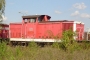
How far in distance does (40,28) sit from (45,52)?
724 centimetres

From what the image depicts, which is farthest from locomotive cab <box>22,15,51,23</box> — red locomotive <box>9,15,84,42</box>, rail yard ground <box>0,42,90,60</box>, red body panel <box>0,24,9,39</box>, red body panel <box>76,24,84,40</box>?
red body panel <box>0,24,9,39</box>

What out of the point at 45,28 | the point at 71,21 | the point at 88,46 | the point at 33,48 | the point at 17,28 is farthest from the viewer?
the point at 17,28

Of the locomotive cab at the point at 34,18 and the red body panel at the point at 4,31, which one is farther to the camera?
the red body panel at the point at 4,31

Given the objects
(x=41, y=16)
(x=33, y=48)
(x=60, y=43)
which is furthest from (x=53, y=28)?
(x=33, y=48)

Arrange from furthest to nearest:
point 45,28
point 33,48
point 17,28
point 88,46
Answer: point 17,28 → point 45,28 → point 88,46 → point 33,48

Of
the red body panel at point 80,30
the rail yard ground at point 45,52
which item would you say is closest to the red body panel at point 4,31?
the red body panel at point 80,30

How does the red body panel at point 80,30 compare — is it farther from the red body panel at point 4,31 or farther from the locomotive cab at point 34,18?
the red body panel at point 4,31

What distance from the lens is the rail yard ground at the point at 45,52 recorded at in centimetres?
905

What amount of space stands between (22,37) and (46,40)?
301 centimetres

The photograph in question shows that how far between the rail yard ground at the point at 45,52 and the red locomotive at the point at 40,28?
3.74 meters

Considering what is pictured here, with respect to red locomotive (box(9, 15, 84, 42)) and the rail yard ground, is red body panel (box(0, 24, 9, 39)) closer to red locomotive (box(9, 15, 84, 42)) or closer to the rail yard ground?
red locomotive (box(9, 15, 84, 42))

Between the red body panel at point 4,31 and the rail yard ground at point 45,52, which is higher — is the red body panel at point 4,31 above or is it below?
above

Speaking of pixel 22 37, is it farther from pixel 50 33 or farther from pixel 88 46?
pixel 88 46

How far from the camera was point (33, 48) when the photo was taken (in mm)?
12023
